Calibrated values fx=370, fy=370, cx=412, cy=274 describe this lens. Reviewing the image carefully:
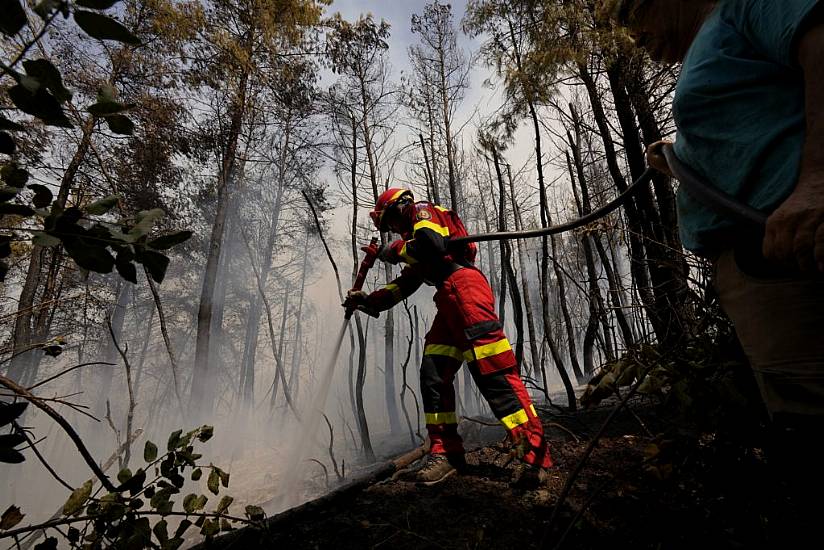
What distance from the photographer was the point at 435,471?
2.39 meters

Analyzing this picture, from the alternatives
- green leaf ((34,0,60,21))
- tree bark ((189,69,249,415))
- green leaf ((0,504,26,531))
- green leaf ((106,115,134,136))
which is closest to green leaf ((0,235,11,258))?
green leaf ((106,115,134,136))

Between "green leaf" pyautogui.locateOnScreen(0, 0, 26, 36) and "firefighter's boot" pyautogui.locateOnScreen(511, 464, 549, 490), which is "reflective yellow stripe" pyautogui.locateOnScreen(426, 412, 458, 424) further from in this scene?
"green leaf" pyautogui.locateOnScreen(0, 0, 26, 36)

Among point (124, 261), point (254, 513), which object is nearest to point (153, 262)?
point (124, 261)

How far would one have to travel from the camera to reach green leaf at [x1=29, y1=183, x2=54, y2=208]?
0.72 m

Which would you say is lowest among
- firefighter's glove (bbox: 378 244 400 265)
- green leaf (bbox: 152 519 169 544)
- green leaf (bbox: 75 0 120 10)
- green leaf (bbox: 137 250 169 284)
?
green leaf (bbox: 152 519 169 544)

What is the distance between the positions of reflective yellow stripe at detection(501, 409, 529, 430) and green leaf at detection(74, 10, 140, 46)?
100 inches

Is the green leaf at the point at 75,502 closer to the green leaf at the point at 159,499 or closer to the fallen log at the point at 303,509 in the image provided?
the green leaf at the point at 159,499

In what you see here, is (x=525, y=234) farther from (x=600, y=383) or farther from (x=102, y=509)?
(x=102, y=509)

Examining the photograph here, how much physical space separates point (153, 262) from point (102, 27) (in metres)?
0.42

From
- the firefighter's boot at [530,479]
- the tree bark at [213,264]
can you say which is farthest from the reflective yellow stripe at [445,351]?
the tree bark at [213,264]

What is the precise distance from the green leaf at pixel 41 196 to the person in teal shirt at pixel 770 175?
58.5 inches

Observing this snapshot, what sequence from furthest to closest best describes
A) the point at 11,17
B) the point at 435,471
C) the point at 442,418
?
the point at 442,418, the point at 435,471, the point at 11,17

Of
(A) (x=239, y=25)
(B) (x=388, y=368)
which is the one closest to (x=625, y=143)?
(A) (x=239, y=25)

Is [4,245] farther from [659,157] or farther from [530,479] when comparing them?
[530,479]
